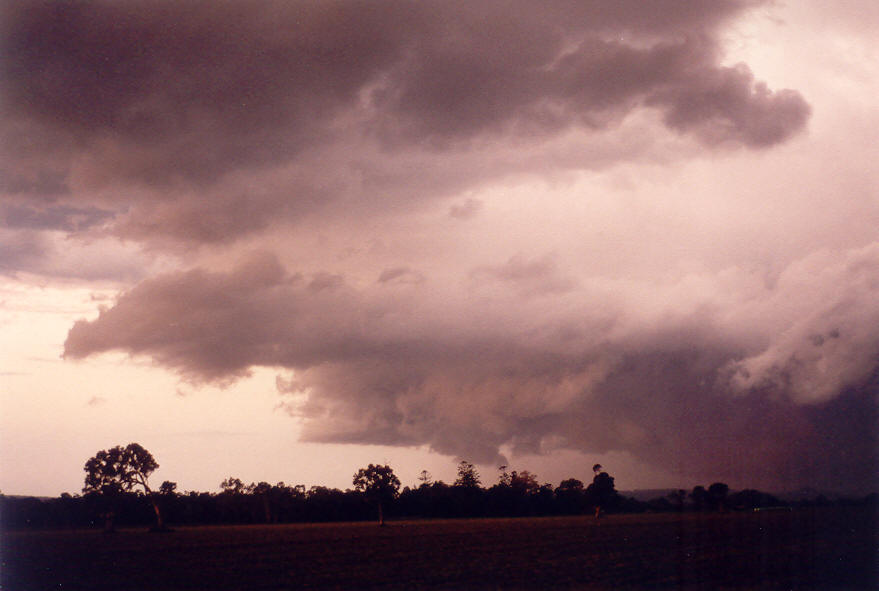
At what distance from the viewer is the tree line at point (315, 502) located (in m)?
127

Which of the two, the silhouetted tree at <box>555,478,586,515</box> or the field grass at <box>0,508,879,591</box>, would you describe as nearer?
the field grass at <box>0,508,879,591</box>

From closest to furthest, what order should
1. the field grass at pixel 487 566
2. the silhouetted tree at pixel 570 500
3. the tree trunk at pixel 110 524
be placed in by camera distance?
the field grass at pixel 487 566 → the tree trunk at pixel 110 524 → the silhouetted tree at pixel 570 500

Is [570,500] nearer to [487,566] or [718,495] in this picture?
[718,495]

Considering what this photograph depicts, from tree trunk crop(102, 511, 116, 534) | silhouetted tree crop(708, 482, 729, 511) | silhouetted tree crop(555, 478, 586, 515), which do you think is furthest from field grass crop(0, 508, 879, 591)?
silhouetted tree crop(555, 478, 586, 515)

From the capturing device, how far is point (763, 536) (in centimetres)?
5853

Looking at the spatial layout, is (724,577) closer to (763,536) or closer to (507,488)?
(763,536)

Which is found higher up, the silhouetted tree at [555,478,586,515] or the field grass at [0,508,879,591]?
the field grass at [0,508,879,591]

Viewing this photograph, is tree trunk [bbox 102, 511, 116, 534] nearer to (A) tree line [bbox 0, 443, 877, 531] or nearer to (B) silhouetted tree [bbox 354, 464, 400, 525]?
(A) tree line [bbox 0, 443, 877, 531]

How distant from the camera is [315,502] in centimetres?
16638

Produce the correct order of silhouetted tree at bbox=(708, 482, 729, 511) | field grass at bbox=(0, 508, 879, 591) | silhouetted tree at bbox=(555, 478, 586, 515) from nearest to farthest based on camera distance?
field grass at bbox=(0, 508, 879, 591) < silhouetted tree at bbox=(708, 482, 729, 511) < silhouetted tree at bbox=(555, 478, 586, 515)

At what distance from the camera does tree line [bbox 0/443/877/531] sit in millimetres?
127000

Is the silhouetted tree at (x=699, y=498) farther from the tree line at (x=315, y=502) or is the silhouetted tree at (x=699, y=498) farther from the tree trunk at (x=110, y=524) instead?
the tree trunk at (x=110, y=524)

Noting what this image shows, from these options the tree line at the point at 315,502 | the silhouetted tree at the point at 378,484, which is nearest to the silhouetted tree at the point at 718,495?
the tree line at the point at 315,502

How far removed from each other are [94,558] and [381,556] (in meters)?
19.6
